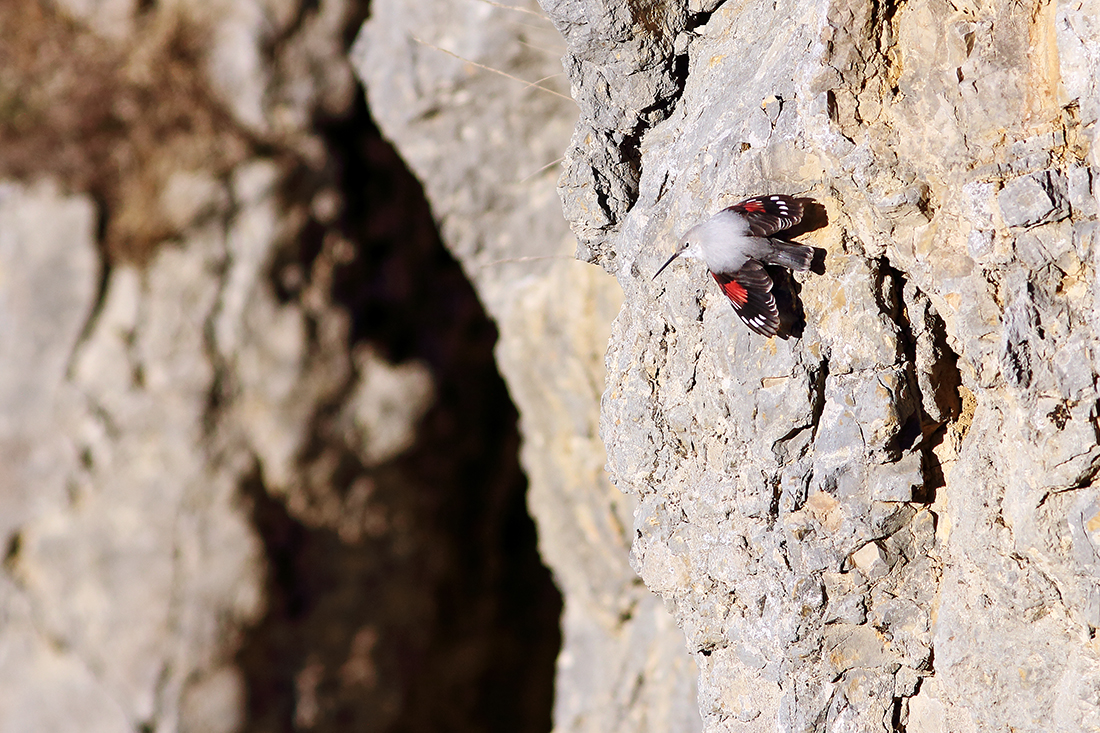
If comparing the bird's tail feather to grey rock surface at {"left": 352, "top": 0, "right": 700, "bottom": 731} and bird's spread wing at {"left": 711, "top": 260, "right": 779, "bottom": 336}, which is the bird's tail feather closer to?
bird's spread wing at {"left": 711, "top": 260, "right": 779, "bottom": 336}

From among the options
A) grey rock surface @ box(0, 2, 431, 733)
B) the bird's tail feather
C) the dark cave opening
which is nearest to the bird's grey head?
the bird's tail feather

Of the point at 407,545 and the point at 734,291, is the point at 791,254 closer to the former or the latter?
the point at 734,291

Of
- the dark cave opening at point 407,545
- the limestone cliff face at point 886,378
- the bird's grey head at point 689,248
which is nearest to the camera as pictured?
the limestone cliff face at point 886,378

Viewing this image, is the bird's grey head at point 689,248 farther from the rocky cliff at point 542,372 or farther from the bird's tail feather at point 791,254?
the bird's tail feather at point 791,254

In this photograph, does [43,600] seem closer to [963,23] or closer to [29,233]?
[29,233]

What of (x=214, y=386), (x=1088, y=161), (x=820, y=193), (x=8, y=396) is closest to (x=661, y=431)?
(x=820, y=193)

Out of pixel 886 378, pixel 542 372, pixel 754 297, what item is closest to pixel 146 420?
pixel 542 372

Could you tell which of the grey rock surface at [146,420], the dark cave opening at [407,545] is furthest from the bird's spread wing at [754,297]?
the grey rock surface at [146,420]
